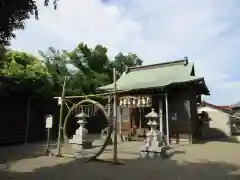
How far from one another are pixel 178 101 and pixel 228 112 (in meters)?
12.7

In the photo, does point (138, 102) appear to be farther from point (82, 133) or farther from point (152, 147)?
point (152, 147)

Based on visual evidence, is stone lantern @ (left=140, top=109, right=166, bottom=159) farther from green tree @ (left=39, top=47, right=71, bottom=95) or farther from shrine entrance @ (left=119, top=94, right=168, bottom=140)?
green tree @ (left=39, top=47, right=71, bottom=95)

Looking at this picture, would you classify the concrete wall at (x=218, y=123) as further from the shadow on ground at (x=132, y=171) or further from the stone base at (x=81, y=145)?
the shadow on ground at (x=132, y=171)

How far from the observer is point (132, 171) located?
9078 mm

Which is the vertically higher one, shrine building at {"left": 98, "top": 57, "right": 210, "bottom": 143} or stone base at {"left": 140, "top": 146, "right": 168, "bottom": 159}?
shrine building at {"left": 98, "top": 57, "right": 210, "bottom": 143}

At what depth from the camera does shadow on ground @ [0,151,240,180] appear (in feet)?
26.9

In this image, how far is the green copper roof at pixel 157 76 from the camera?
17875 millimetres

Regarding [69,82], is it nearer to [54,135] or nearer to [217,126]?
[54,135]

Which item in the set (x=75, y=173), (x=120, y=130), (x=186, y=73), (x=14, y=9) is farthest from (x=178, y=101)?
(x=14, y=9)

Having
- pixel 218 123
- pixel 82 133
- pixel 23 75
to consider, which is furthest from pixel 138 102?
pixel 218 123

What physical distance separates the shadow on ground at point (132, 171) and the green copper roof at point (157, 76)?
23.5 feet

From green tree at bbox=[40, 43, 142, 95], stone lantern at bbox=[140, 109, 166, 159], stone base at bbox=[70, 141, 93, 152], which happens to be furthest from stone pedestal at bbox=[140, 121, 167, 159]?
green tree at bbox=[40, 43, 142, 95]

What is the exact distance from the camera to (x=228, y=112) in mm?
28875

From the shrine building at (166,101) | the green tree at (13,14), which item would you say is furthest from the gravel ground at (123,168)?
the shrine building at (166,101)
